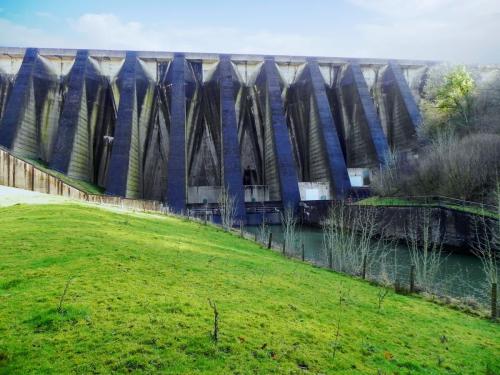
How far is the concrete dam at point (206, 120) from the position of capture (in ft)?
103

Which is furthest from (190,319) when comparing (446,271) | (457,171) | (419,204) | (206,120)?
(206,120)

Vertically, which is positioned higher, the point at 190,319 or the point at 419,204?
the point at 419,204

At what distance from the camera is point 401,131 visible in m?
39.0

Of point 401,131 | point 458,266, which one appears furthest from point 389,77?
point 458,266

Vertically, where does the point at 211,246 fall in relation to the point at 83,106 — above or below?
below

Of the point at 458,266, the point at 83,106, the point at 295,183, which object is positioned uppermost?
the point at 83,106

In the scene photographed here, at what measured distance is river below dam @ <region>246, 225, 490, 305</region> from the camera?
12.9m

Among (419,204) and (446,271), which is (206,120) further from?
(446,271)

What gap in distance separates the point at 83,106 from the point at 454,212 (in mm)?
30548

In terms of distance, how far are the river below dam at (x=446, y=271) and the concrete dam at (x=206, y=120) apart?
11.2m

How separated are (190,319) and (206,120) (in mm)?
35093

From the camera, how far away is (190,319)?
5.75 m

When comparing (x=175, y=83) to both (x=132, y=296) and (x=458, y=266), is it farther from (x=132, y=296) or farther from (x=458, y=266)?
(x=132, y=296)

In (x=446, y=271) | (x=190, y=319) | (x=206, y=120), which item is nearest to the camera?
(x=190, y=319)
